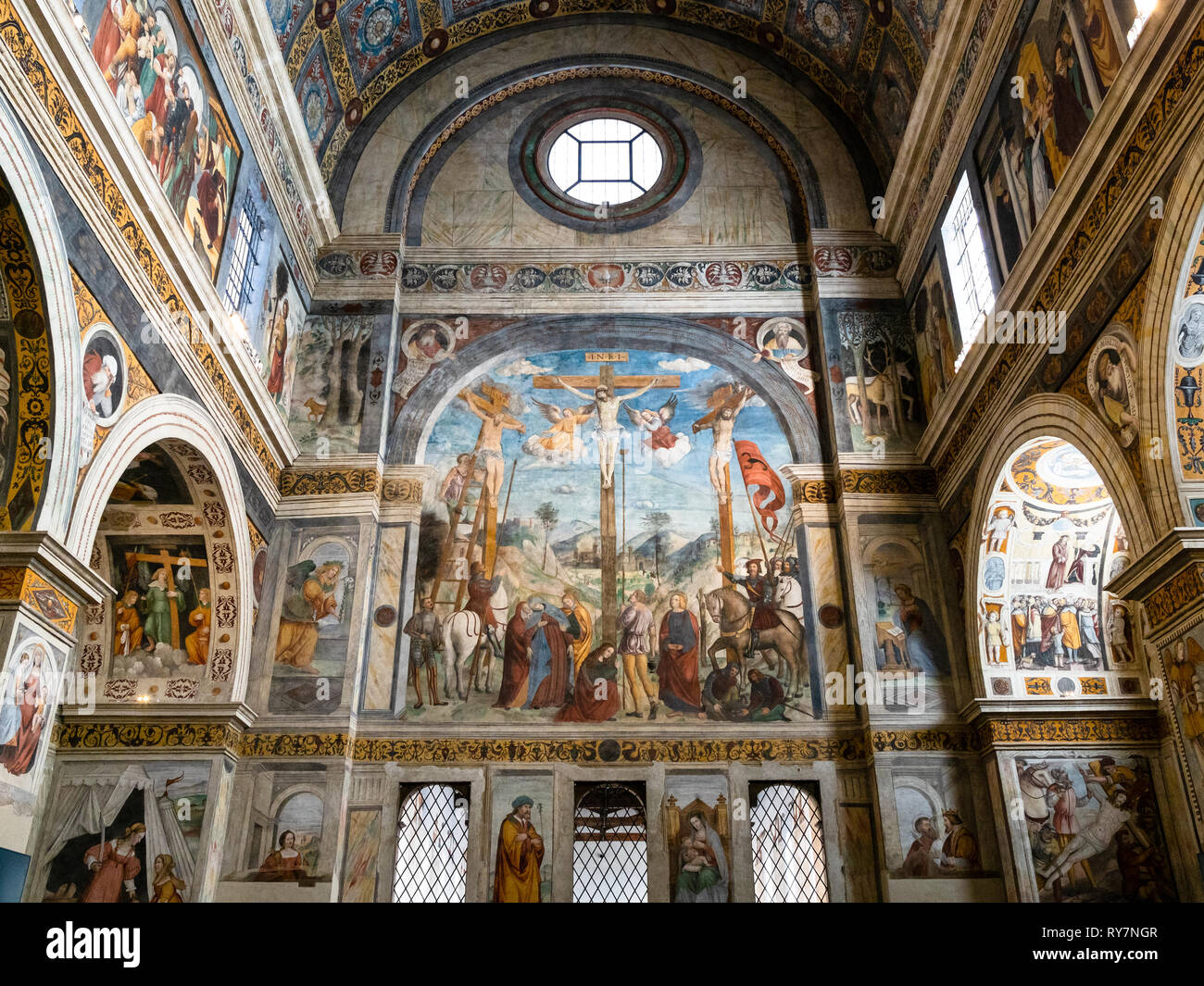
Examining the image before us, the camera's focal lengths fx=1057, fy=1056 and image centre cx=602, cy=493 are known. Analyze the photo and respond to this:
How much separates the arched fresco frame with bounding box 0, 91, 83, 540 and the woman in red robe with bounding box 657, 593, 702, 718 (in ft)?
24.6

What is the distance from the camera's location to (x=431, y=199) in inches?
665

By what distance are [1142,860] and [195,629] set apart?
427 inches

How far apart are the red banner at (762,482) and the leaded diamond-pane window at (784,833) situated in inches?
136

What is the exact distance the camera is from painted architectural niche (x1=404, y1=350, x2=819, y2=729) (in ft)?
43.9

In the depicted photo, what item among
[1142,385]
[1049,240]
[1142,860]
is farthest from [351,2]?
[1142,860]

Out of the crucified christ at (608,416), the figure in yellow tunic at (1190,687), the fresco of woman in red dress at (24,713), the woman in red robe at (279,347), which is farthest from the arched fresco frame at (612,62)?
the fresco of woman in red dress at (24,713)

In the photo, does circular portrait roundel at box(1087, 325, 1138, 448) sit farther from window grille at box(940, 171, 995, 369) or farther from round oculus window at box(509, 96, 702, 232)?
round oculus window at box(509, 96, 702, 232)

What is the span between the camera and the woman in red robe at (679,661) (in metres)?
13.3

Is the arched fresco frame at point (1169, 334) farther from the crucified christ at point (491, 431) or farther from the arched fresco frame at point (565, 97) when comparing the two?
the crucified christ at point (491, 431)

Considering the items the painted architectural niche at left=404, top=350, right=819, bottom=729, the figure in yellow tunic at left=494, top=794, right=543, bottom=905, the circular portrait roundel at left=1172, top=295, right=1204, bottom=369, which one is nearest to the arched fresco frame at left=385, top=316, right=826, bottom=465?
the painted architectural niche at left=404, top=350, right=819, bottom=729

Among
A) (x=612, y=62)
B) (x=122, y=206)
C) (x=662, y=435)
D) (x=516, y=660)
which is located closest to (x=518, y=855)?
(x=516, y=660)

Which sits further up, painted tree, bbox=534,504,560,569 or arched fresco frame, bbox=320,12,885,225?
arched fresco frame, bbox=320,12,885,225

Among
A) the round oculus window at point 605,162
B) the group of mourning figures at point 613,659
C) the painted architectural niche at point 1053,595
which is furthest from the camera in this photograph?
the round oculus window at point 605,162

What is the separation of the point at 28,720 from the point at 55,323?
9.96 ft
